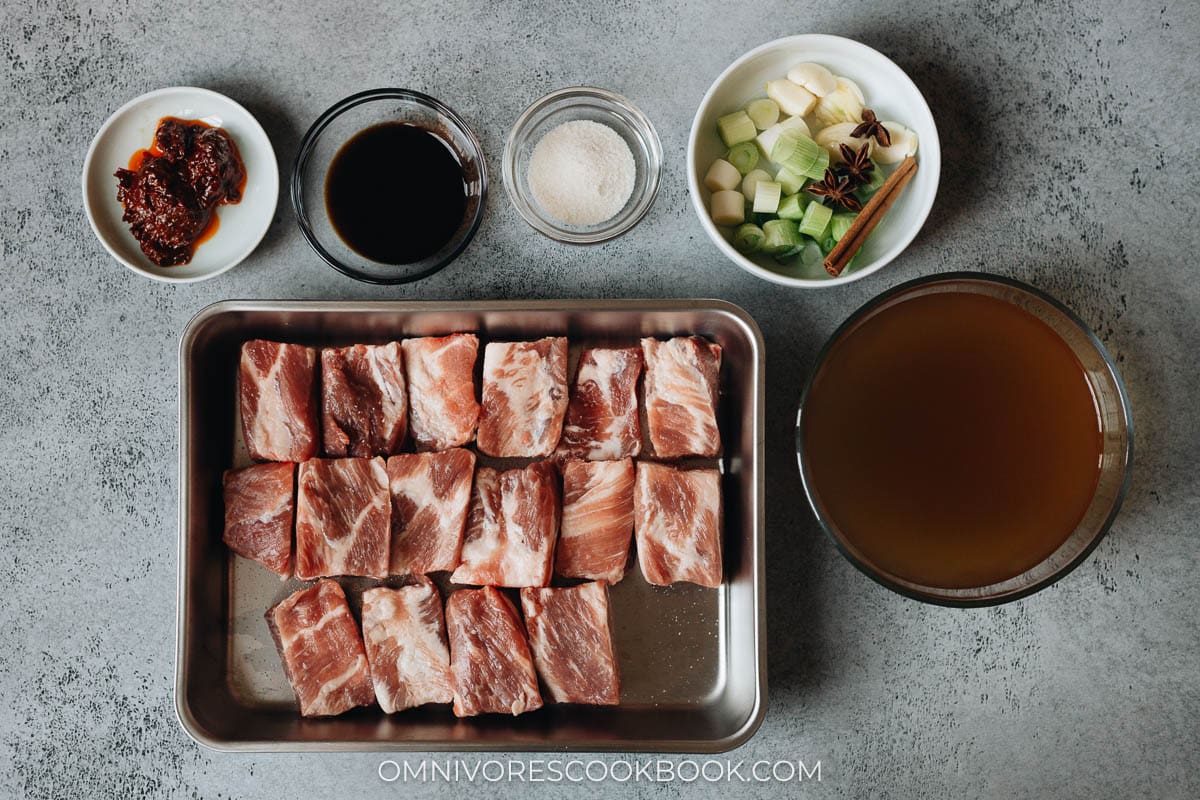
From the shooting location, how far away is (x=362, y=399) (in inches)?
92.8

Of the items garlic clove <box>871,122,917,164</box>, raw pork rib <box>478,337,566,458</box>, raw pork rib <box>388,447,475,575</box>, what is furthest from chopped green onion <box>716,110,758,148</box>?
raw pork rib <box>388,447,475,575</box>

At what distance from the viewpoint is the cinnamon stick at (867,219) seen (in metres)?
2.23

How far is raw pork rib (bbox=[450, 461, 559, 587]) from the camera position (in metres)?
2.30

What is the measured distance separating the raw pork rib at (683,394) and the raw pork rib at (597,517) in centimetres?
16

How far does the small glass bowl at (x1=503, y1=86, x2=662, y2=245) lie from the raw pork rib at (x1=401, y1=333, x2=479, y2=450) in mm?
417

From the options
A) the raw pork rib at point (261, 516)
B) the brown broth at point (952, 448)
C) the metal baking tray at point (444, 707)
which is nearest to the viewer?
the brown broth at point (952, 448)

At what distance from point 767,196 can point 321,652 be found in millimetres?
1799

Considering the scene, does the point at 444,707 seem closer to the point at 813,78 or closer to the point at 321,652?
the point at 321,652

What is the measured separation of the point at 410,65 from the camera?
2455 millimetres

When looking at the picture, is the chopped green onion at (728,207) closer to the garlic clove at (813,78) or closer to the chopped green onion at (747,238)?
the chopped green onion at (747,238)

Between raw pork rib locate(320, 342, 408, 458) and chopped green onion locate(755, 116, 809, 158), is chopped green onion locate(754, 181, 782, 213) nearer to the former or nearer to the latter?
chopped green onion locate(755, 116, 809, 158)

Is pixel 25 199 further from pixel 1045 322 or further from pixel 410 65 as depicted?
pixel 1045 322

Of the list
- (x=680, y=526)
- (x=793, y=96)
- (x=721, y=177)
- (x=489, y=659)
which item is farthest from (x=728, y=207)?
(x=489, y=659)

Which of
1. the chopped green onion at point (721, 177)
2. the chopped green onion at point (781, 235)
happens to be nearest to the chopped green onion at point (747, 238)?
the chopped green onion at point (781, 235)
